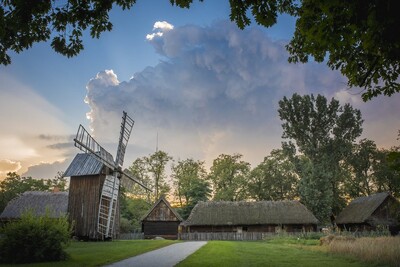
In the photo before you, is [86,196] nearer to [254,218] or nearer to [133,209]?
[254,218]

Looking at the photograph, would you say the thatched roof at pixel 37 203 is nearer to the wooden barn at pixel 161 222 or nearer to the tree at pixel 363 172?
the wooden barn at pixel 161 222

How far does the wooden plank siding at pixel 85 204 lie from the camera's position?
A: 31703mm

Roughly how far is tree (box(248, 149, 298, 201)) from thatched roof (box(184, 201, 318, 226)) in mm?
14104

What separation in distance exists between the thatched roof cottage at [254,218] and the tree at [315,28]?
3941 centimetres

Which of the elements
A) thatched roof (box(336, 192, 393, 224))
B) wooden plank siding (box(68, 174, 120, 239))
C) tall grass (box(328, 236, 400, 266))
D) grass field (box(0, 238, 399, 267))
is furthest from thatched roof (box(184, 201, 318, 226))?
tall grass (box(328, 236, 400, 266))

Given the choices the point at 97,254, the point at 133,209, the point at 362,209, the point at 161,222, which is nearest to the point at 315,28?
the point at 97,254

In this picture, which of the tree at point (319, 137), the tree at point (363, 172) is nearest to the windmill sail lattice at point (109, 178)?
the tree at point (319, 137)

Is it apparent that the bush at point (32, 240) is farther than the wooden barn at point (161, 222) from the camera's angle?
No

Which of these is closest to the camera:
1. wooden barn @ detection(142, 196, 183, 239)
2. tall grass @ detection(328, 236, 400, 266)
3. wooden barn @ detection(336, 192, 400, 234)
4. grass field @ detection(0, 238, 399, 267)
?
grass field @ detection(0, 238, 399, 267)

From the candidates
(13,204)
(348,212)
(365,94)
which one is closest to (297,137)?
(348,212)

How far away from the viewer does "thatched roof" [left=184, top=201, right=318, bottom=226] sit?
45250mm

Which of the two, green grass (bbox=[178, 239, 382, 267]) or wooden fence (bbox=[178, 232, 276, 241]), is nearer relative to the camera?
Answer: green grass (bbox=[178, 239, 382, 267])

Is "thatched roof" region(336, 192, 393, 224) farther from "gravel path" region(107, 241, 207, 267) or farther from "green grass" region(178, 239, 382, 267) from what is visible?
"gravel path" region(107, 241, 207, 267)

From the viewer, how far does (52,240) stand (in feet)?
46.4
